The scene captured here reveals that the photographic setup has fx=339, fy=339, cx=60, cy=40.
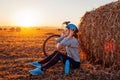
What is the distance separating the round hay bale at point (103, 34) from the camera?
1031cm

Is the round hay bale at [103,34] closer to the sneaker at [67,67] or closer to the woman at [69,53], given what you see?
the woman at [69,53]

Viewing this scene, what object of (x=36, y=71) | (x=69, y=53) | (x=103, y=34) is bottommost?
(x=36, y=71)

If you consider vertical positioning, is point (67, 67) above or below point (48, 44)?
below

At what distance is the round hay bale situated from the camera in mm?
10312

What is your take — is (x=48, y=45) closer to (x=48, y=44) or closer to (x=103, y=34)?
(x=48, y=44)

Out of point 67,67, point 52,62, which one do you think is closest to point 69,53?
point 67,67

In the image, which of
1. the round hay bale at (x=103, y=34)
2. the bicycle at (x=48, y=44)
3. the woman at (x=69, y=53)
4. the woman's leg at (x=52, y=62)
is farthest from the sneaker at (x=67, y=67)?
the bicycle at (x=48, y=44)

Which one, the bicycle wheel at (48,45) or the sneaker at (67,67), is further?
the bicycle wheel at (48,45)

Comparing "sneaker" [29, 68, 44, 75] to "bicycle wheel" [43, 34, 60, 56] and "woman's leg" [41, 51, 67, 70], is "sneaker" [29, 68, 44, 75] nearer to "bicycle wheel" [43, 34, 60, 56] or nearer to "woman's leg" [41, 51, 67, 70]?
"woman's leg" [41, 51, 67, 70]

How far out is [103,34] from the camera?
34.8 ft

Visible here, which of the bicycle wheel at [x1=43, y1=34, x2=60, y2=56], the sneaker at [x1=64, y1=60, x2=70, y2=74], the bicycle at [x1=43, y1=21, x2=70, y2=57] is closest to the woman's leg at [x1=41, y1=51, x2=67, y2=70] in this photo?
the sneaker at [x1=64, y1=60, x2=70, y2=74]

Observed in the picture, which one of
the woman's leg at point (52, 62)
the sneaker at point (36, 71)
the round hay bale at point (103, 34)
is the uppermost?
the round hay bale at point (103, 34)

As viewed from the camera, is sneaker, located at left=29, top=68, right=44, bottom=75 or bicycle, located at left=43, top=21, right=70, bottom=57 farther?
bicycle, located at left=43, top=21, right=70, bottom=57

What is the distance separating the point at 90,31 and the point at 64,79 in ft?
8.00
